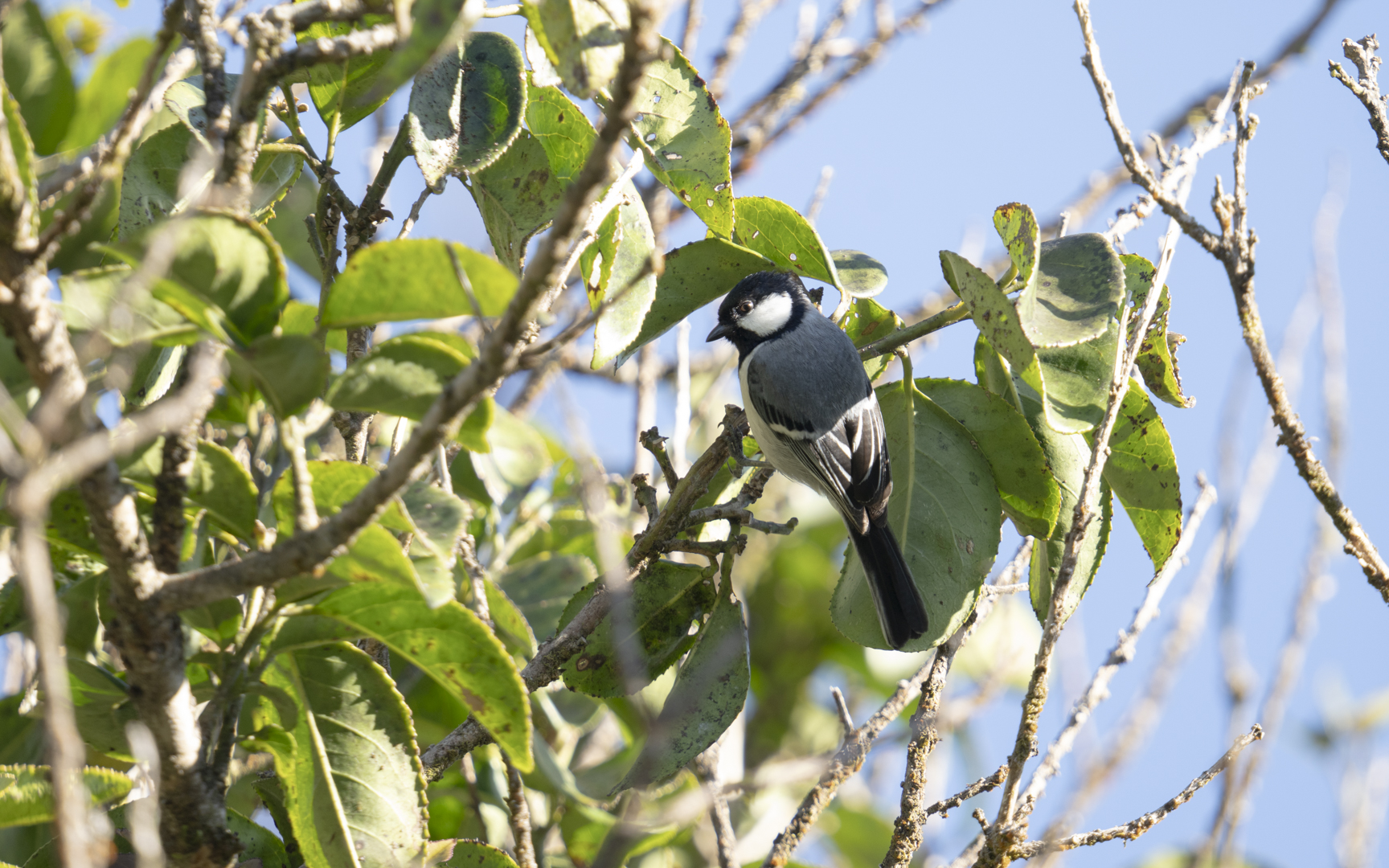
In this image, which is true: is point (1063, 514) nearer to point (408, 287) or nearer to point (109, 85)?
point (408, 287)

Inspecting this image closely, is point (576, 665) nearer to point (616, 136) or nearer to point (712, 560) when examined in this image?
point (712, 560)

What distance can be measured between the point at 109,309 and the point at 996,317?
112 cm

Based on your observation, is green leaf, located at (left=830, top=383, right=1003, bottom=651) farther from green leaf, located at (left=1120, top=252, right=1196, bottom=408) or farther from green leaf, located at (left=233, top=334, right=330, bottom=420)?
green leaf, located at (left=233, top=334, right=330, bottom=420)

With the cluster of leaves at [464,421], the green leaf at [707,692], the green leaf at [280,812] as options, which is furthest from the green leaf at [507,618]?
the green leaf at [280,812]

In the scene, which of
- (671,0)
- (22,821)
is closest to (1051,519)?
(671,0)

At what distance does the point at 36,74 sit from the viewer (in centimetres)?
134

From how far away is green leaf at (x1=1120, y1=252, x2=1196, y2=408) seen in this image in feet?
5.82

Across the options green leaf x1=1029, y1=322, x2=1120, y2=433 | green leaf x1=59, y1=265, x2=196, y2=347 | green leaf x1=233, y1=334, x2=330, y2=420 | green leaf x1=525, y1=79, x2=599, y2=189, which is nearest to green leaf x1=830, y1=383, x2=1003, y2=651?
green leaf x1=1029, y1=322, x2=1120, y2=433

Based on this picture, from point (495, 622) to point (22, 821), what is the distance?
0.82m

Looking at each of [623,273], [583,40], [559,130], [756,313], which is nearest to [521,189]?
[559,130]

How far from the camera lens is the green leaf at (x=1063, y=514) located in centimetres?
173

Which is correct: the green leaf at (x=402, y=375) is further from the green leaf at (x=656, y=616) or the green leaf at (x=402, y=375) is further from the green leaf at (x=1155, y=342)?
the green leaf at (x=1155, y=342)

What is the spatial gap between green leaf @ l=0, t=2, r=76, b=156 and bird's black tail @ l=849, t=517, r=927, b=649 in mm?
1440

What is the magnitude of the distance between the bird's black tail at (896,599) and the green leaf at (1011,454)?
22cm
